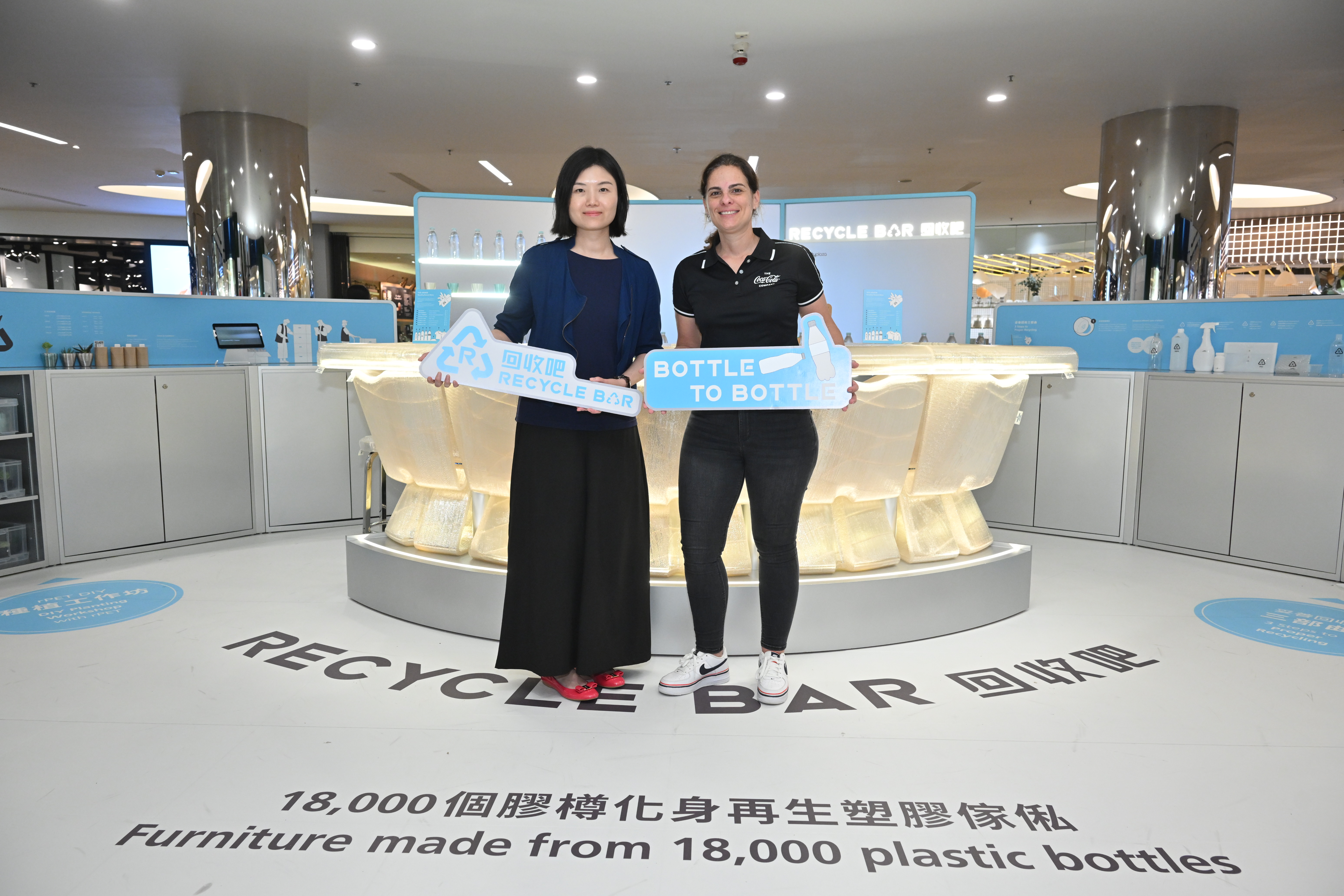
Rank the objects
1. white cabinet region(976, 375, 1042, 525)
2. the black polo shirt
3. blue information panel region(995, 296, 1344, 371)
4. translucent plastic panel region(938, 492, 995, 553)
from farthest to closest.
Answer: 1. white cabinet region(976, 375, 1042, 525)
2. blue information panel region(995, 296, 1344, 371)
3. translucent plastic panel region(938, 492, 995, 553)
4. the black polo shirt

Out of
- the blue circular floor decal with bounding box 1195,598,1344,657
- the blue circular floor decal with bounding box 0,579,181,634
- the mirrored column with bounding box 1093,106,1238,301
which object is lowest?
the blue circular floor decal with bounding box 0,579,181,634

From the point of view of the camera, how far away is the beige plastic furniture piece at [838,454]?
9.21ft

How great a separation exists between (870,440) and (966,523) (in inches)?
28.4

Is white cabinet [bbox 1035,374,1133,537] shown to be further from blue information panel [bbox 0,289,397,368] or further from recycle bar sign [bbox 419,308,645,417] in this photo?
blue information panel [bbox 0,289,397,368]

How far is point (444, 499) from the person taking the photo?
3156 mm

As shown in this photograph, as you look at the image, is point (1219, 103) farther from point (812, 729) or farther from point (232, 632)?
point (232, 632)

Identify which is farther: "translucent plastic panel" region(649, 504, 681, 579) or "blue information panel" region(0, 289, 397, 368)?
"blue information panel" region(0, 289, 397, 368)

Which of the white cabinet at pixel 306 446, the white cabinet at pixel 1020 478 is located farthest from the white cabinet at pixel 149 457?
the white cabinet at pixel 1020 478

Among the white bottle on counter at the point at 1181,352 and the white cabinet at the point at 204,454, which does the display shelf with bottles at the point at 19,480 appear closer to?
the white cabinet at the point at 204,454

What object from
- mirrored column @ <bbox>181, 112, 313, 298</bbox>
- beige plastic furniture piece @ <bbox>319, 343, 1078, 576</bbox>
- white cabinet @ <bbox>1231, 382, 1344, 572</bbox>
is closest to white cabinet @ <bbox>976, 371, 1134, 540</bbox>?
white cabinet @ <bbox>1231, 382, 1344, 572</bbox>

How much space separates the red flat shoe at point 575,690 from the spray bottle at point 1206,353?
3.79 metres

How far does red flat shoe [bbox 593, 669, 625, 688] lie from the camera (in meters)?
2.44

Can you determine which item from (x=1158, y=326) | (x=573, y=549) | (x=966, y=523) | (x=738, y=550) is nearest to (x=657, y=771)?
(x=573, y=549)

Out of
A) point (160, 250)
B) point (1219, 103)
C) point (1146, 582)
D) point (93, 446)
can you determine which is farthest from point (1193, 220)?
point (160, 250)
